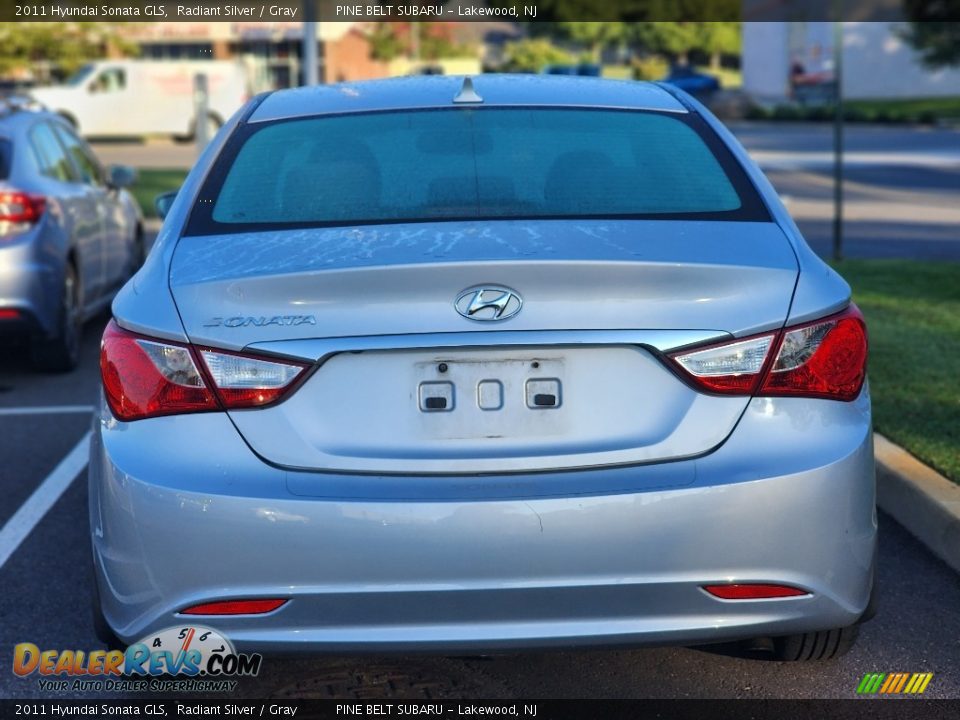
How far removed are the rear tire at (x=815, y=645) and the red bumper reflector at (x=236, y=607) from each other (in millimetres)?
1387

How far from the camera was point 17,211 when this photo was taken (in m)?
8.51

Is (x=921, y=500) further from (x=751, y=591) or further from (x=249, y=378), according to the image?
(x=249, y=378)

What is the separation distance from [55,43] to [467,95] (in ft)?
143

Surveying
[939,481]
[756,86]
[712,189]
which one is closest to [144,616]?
[712,189]

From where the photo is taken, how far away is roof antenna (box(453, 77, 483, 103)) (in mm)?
4363

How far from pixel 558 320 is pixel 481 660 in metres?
1.29

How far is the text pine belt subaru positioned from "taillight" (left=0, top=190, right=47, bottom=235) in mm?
5460

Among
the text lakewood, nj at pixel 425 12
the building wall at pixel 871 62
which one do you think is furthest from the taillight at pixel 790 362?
the building wall at pixel 871 62

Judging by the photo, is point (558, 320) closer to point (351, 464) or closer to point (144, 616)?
point (351, 464)

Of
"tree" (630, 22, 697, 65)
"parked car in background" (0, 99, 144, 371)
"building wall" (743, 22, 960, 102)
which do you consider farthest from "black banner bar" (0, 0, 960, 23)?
"parked car in background" (0, 99, 144, 371)

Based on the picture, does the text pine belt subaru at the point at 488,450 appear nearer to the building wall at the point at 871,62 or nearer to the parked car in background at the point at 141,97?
the parked car in background at the point at 141,97

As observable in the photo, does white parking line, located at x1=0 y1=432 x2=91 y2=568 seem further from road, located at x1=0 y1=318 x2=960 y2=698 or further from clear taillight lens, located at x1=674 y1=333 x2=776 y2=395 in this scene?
clear taillight lens, located at x1=674 y1=333 x2=776 y2=395

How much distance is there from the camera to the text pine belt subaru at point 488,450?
3.18m

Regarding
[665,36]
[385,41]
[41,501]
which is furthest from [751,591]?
[665,36]
